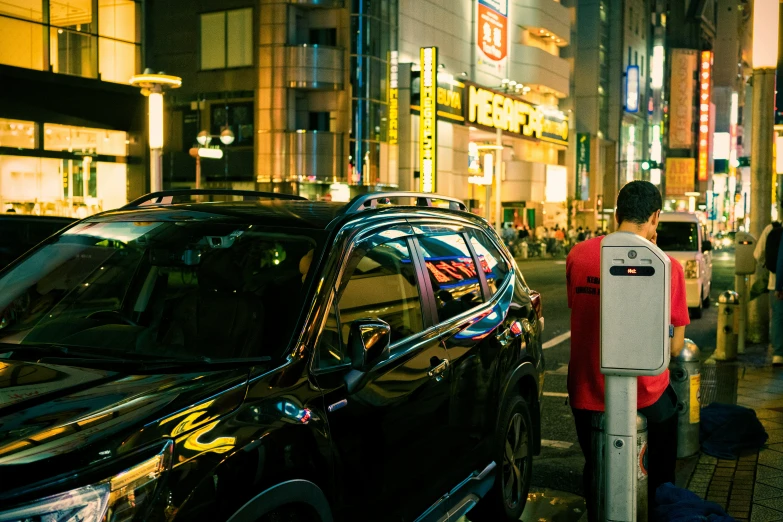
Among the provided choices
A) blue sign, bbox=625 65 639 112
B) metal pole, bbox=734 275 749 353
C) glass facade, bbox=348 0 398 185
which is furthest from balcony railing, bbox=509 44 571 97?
metal pole, bbox=734 275 749 353

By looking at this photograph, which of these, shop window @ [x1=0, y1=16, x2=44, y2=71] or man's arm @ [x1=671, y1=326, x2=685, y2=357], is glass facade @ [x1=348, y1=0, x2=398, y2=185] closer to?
shop window @ [x1=0, y1=16, x2=44, y2=71]

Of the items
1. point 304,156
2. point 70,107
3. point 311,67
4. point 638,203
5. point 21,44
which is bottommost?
point 638,203

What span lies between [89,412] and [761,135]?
11967 millimetres

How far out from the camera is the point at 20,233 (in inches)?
340

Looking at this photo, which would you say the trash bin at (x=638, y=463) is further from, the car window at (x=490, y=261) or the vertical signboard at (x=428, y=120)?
the vertical signboard at (x=428, y=120)

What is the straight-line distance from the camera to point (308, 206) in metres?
4.51

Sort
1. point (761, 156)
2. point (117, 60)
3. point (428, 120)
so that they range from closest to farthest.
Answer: point (761, 156) → point (117, 60) → point (428, 120)

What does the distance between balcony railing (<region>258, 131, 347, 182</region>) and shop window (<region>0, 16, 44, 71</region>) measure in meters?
13.9

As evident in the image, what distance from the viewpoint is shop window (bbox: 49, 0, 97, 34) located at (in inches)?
969

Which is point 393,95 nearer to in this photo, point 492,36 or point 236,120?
point 236,120

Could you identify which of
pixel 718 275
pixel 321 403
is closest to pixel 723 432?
pixel 321 403

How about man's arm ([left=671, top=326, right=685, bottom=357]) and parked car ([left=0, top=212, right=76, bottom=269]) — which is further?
parked car ([left=0, top=212, right=76, bottom=269])

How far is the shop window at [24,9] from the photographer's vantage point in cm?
2330

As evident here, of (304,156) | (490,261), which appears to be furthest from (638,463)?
(304,156)
